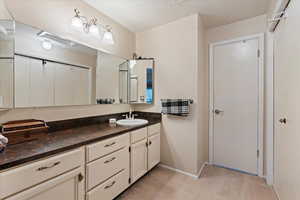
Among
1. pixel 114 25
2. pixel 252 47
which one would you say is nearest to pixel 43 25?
pixel 114 25

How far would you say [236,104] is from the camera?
2.22m

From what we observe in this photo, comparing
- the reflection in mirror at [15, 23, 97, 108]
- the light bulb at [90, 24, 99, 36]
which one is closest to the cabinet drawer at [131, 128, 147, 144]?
the reflection in mirror at [15, 23, 97, 108]

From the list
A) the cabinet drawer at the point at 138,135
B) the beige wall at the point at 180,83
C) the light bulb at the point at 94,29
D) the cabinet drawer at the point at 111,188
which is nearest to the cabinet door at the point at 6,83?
the light bulb at the point at 94,29

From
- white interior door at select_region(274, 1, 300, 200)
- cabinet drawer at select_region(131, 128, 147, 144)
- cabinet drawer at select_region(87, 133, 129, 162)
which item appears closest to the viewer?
white interior door at select_region(274, 1, 300, 200)

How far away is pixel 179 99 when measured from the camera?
2137 mm

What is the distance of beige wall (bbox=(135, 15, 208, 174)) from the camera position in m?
2.03

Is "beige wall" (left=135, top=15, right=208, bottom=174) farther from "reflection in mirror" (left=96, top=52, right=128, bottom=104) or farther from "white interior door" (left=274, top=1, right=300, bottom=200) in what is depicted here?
"white interior door" (left=274, top=1, right=300, bottom=200)

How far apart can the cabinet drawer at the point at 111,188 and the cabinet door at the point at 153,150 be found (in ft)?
1.63

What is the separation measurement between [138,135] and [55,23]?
1.59m

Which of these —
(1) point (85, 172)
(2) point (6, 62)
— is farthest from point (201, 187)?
(2) point (6, 62)

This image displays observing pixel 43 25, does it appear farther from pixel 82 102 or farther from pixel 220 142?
pixel 220 142

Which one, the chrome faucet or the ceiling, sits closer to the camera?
the ceiling

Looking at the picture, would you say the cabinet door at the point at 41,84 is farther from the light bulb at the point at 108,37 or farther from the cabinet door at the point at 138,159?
the cabinet door at the point at 138,159

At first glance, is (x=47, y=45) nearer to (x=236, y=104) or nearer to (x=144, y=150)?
(x=144, y=150)
